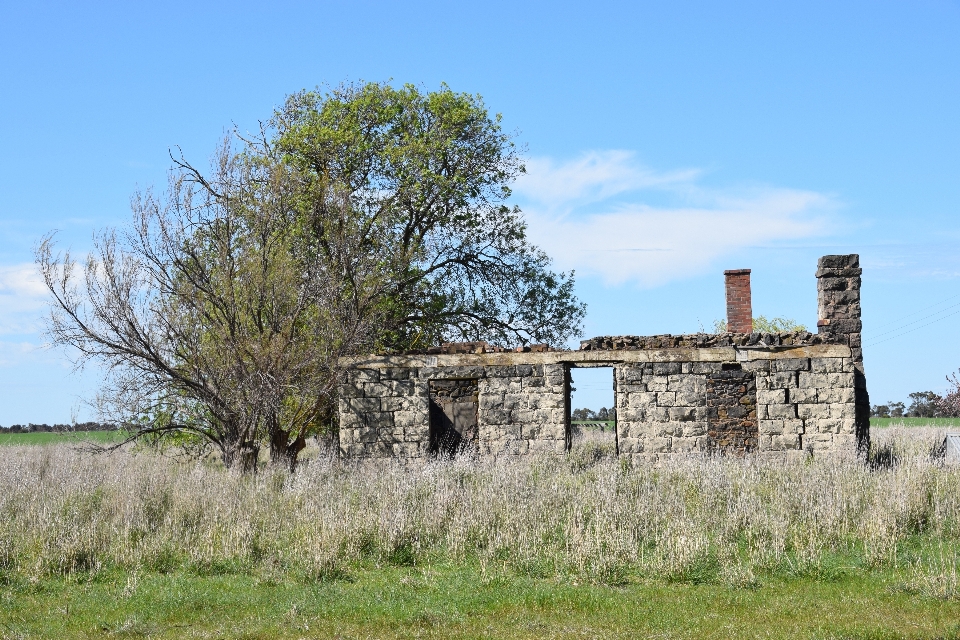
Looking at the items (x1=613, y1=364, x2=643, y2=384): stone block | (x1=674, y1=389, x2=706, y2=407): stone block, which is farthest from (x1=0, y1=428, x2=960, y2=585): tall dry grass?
(x1=613, y1=364, x2=643, y2=384): stone block

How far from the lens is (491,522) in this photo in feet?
35.6

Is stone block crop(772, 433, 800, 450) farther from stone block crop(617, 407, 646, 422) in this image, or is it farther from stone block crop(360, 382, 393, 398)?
stone block crop(360, 382, 393, 398)

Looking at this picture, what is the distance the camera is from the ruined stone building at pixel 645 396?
17266 mm

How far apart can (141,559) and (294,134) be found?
1534 cm

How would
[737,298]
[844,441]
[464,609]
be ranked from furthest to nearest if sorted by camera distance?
1. [737,298]
2. [844,441]
3. [464,609]

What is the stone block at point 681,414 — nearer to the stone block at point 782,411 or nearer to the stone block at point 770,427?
the stone block at point 770,427

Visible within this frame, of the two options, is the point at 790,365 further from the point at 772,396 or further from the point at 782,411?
the point at 782,411

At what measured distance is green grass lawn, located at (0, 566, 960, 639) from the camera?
7.62 meters

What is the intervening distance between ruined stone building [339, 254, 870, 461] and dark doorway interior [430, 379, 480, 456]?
1.07 m

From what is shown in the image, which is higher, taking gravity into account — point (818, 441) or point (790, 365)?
point (790, 365)

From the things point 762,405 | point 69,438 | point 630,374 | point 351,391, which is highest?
point 630,374

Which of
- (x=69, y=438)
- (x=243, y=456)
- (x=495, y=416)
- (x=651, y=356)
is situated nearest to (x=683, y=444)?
(x=651, y=356)

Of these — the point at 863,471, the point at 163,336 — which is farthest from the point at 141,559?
the point at 863,471

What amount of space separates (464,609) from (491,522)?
2714 mm
